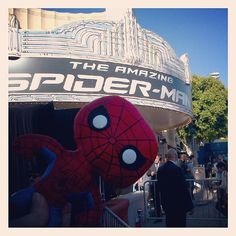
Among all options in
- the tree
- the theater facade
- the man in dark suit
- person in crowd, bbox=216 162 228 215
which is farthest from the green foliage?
the man in dark suit

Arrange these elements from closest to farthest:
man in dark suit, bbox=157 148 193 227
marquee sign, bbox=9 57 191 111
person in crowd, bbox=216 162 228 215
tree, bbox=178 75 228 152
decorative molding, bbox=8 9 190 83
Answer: man in dark suit, bbox=157 148 193 227 → person in crowd, bbox=216 162 228 215 → marquee sign, bbox=9 57 191 111 → decorative molding, bbox=8 9 190 83 → tree, bbox=178 75 228 152

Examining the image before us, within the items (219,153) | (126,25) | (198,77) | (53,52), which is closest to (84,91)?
(53,52)

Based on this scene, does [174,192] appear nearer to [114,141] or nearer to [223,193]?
[114,141]

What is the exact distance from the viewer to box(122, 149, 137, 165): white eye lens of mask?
5109 mm

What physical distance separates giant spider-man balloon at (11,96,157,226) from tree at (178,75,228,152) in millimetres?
14066

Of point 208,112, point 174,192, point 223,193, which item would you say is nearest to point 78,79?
point 174,192

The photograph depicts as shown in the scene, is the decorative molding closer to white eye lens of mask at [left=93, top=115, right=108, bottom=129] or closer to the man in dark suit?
white eye lens of mask at [left=93, top=115, right=108, bottom=129]

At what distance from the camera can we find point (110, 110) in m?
5.18

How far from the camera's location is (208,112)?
62.9 feet

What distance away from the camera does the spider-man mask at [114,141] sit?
5.10m

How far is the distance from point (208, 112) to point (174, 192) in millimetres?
14564

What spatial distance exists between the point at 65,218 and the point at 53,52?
4036 millimetres

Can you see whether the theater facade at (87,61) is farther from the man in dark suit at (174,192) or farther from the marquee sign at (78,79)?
the man in dark suit at (174,192)
